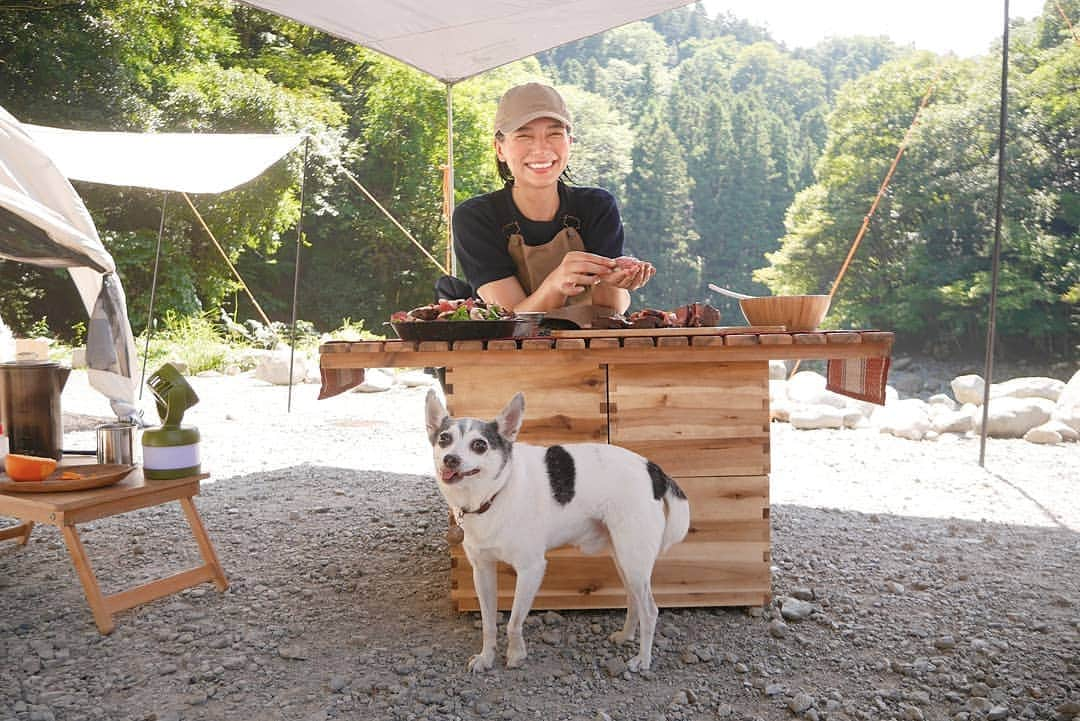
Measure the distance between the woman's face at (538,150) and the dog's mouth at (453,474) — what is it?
4.88ft

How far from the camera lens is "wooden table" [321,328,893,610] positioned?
2.46 meters

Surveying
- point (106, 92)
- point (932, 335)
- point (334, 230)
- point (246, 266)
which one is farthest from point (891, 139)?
point (106, 92)

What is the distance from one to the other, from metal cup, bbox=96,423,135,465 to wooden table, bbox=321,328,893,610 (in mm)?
1329

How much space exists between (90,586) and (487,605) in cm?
130

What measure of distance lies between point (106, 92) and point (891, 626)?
51.5 ft

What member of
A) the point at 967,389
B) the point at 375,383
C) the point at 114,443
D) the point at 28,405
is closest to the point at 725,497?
the point at 114,443

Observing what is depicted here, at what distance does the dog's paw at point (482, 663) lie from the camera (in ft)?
7.19

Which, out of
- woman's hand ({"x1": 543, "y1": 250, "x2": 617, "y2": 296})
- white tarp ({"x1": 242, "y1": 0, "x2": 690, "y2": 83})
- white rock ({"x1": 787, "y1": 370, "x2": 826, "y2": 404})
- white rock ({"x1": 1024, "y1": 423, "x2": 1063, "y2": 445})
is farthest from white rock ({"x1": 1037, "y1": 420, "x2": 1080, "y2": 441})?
woman's hand ({"x1": 543, "y1": 250, "x2": 617, "y2": 296})

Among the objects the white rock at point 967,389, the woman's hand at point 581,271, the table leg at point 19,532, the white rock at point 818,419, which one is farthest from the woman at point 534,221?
the white rock at point 967,389

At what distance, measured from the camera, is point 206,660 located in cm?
238

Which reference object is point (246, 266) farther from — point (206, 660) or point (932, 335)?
point (206, 660)

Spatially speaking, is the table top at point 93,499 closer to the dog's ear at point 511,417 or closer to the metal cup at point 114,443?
the metal cup at point 114,443

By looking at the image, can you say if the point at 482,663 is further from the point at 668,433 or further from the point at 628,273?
the point at 628,273

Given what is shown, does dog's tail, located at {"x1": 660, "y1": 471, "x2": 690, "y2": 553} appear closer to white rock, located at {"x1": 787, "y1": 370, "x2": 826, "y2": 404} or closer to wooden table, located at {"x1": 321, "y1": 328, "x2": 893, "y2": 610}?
wooden table, located at {"x1": 321, "y1": 328, "x2": 893, "y2": 610}
